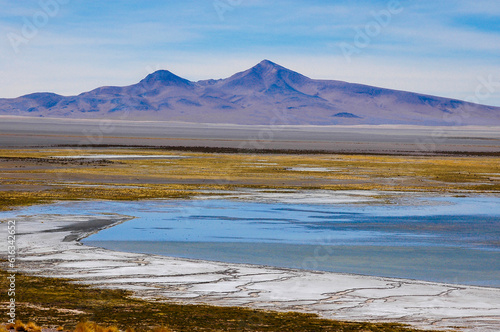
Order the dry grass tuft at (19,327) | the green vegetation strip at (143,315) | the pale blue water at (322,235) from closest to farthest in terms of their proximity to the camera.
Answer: the dry grass tuft at (19,327) < the green vegetation strip at (143,315) < the pale blue water at (322,235)

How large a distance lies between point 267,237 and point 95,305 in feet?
27.3

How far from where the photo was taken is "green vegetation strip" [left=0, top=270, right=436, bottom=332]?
10328 millimetres

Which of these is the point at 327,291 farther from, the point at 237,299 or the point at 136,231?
the point at 136,231

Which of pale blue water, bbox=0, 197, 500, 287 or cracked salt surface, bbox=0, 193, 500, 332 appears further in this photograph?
pale blue water, bbox=0, 197, 500, 287

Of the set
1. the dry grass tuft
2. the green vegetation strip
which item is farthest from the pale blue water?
the dry grass tuft

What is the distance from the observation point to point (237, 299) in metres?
12.1

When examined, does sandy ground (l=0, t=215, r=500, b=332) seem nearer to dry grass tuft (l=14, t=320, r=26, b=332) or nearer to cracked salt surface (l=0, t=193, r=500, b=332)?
cracked salt surface (l=0, t=193, r=500, b=332)

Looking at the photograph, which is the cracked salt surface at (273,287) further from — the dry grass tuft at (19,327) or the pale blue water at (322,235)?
the dry grass tuft at (19,327)

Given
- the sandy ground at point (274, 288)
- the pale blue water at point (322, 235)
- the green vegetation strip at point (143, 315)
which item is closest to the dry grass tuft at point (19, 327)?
the green vegetation strip at point (143, 315)

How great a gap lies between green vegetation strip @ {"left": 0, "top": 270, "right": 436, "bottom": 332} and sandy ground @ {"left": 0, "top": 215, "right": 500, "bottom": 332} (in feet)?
1.48

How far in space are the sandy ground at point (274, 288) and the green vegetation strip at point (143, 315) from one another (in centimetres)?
45

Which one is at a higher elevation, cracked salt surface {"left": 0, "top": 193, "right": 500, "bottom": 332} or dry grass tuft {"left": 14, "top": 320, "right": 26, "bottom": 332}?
dry grass tuft {"left": 14, "top": 320, "right": 26, "bottom": 332}

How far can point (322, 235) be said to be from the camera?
19672 millimetres

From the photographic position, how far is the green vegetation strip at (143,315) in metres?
10.3
